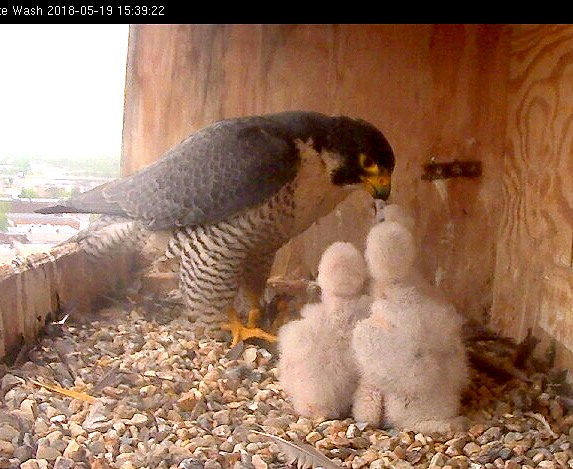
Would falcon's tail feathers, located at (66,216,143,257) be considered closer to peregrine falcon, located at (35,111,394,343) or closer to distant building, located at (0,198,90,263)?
peregrine falcon, located at (35,111,394,343)

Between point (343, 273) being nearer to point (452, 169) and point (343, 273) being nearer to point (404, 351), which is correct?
point (404, 351)

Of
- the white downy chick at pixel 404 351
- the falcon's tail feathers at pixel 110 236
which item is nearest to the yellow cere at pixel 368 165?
the white downy chick at pixel 404 351

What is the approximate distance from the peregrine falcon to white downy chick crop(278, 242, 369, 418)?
1.15ft

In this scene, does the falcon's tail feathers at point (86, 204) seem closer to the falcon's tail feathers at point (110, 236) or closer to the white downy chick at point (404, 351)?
the falcon's tail feathers at point (110, 236)

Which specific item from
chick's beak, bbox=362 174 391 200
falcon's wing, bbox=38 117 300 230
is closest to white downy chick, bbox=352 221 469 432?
chick's beak, bbox=362 174 391 200

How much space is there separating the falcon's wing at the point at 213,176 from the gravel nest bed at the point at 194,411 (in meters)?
0.27

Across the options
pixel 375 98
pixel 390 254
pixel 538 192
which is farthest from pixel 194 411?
pixel 538 192

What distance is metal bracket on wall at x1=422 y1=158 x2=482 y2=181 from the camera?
1.94 meters

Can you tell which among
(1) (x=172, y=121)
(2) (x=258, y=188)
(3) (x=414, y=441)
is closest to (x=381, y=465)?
(3) (x=414, y=441)

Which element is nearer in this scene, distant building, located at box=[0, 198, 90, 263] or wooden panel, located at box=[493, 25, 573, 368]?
distant building, located at box=[0, 198, 90, 263]

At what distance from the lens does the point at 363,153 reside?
1.83 metres

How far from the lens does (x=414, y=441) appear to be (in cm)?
144

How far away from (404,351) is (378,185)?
0.56 metres

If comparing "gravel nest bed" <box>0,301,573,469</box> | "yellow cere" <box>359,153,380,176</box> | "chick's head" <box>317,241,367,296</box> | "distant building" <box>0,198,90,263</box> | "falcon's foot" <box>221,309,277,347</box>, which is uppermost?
"yellow cere" <box>359,153,380,176</box>
